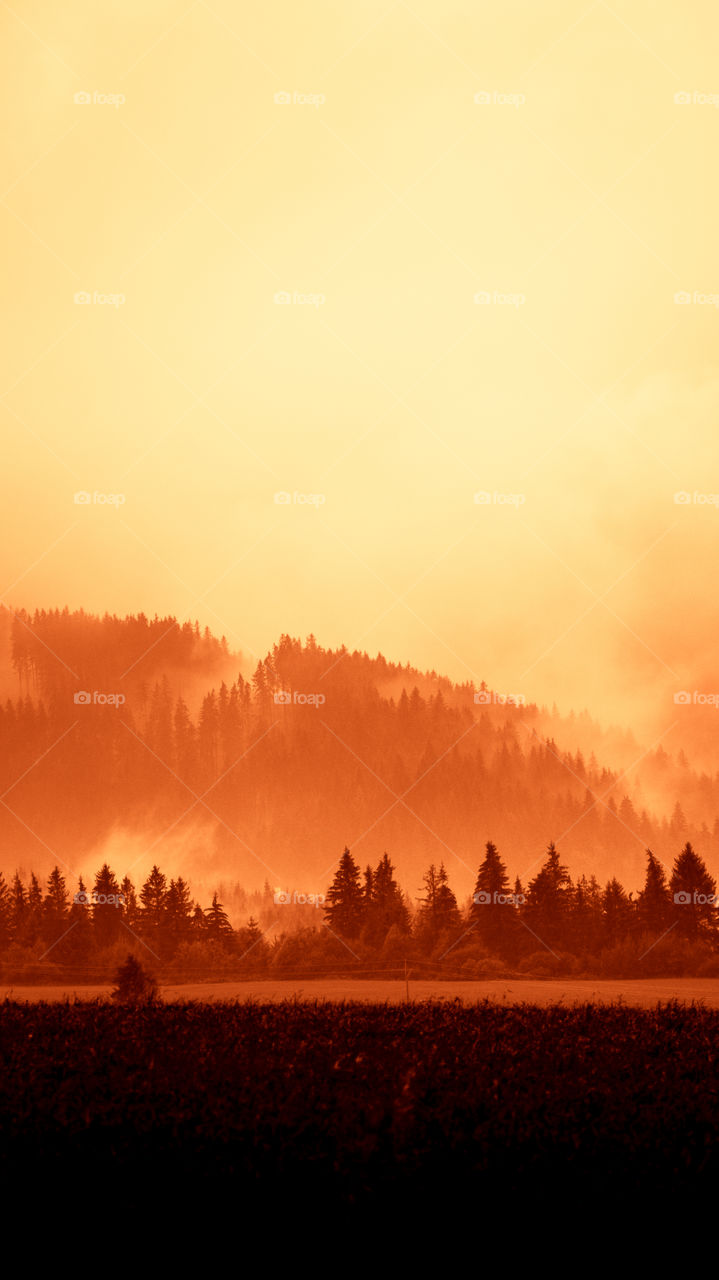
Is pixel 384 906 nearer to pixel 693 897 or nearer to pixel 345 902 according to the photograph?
pixel 345 902

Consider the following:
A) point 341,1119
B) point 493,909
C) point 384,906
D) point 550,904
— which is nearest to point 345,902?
point 384,906

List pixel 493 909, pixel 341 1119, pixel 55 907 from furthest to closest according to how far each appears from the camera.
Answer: pixel 55 907, pixel 493 909, pixel 341 1119

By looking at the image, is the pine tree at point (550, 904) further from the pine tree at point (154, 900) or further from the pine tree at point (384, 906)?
the pine tree at point (154, 900)

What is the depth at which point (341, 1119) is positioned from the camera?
290 inches

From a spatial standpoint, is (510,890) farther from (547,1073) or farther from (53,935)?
(547,1073)

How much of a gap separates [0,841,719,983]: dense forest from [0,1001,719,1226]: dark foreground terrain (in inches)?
1554

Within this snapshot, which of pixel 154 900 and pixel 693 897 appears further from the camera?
pixel 154 900

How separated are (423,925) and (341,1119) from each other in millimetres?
55380

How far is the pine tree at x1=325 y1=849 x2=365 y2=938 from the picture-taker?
2242 inches

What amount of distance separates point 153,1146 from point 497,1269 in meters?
2.36

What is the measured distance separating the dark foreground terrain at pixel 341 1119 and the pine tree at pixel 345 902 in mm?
46549

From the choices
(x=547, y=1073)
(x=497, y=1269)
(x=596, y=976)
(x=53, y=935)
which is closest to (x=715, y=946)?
(x=596, y=976)

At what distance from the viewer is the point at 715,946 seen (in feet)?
184

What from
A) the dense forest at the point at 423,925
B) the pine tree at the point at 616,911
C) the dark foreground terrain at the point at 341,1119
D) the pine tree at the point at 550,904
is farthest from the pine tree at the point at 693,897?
the dark foreground terrain at the point at 341,1119
